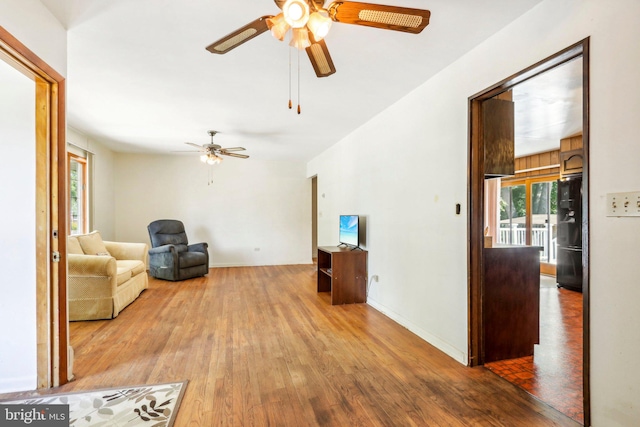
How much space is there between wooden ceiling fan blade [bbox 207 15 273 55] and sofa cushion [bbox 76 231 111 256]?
11.6 feet

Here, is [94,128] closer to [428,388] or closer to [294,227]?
[294,227]

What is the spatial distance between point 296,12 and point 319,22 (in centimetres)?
13

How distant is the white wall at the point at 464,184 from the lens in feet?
4.63

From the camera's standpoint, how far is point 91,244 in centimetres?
396

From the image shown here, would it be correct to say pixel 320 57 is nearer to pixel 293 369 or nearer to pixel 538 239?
pixel 293 369

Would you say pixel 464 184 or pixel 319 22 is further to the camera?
pixel 464 184

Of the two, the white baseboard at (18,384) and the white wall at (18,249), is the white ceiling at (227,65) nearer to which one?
the white wall at (18,249)

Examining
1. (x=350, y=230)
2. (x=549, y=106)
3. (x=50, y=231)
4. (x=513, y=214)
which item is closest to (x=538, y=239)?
(x=513, y=214)

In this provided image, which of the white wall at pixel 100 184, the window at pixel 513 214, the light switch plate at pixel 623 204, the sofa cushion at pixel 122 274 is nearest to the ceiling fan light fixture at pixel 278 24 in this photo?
the light switch plate at pixel 623 204

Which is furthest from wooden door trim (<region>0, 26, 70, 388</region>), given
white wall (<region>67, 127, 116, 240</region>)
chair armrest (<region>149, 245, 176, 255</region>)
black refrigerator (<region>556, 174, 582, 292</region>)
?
black refrigerator (<region>556, 174, 582, 292</region>)

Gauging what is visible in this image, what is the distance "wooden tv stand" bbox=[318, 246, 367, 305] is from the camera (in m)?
3.90

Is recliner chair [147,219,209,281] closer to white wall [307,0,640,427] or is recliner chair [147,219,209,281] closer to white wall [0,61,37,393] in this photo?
white wall [307,0,640,427]

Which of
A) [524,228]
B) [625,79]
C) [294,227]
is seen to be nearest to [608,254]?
[625,79]

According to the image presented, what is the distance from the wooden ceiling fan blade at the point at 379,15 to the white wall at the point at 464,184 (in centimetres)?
92
